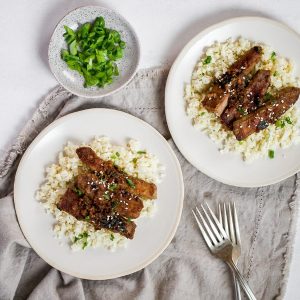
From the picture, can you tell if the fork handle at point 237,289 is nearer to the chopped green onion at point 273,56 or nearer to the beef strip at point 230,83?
the beef strip at point 230,83

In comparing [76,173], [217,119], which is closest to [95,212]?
[76,173]

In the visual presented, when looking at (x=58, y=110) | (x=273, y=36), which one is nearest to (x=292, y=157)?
(x=273, y=36)

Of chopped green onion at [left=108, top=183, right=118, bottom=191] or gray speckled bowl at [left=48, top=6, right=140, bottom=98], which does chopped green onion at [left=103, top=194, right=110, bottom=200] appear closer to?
chopped green onion at [left=108, top=183, right=118, bottom=191]

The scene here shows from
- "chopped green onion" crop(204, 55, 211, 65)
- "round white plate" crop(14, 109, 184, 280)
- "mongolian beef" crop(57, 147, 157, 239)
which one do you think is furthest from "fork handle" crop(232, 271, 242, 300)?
"chopped green onion" crop(204, 55, 211, 65)

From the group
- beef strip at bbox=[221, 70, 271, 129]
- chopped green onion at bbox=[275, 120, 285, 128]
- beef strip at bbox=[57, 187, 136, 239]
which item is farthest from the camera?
chopped green onion at bbox=[275, 120, 285, 128]

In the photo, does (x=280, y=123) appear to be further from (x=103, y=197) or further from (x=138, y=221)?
(x=103, y=197)

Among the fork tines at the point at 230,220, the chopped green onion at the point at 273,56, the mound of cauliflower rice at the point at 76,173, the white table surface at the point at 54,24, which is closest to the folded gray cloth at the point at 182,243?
the fork tines at the point at 230,220
